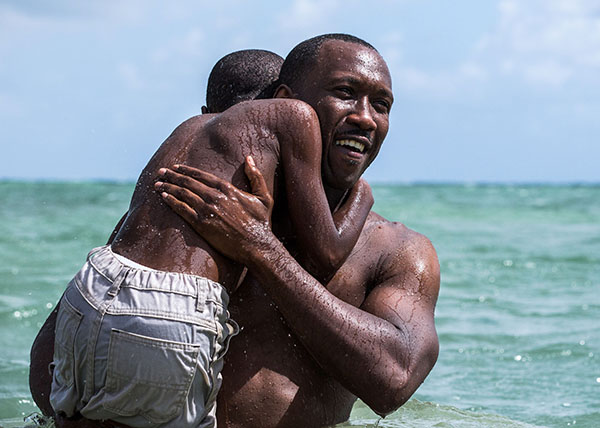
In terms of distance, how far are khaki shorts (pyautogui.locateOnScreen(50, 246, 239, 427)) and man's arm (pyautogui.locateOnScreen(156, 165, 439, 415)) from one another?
190mm

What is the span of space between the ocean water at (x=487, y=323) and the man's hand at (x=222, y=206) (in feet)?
3.81

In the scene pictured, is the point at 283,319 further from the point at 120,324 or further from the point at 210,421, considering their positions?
the point at 120,324

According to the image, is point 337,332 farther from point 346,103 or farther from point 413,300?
point 346,103

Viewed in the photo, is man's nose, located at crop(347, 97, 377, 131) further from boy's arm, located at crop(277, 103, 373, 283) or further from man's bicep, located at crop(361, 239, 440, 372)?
man's bicep, located at crop(361, 239, 440, 372)

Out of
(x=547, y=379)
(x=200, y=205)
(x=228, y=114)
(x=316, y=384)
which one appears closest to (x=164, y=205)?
(x=200, y=205)

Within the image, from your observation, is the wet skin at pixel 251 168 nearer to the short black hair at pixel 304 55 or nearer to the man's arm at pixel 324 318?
the man's arm at pixel 324 318

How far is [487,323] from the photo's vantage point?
8.37m

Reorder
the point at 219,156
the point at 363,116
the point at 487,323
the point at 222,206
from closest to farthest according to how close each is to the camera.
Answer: the point at 222,206
the point at 219,156
the point at 363,116
the point at 487,323

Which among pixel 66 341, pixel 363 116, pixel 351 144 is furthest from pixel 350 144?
pixel 66 341

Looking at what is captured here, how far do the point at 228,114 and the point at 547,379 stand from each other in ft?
12.3

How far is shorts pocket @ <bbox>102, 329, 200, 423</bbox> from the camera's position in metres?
2.90

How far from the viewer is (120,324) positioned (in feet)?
9.61

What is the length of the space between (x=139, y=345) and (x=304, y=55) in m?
1.37

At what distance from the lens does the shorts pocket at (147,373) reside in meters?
2.90
